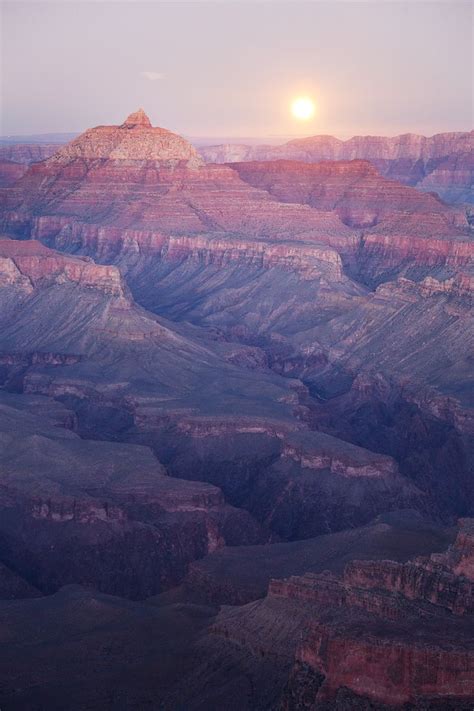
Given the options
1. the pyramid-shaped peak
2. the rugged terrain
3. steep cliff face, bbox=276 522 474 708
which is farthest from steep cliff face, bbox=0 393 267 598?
the pyramid-shaped peak

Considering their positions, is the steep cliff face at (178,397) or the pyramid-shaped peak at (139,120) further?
the pyramid-shaped peak at (139,120)

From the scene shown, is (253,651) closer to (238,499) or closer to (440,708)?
(440,708)

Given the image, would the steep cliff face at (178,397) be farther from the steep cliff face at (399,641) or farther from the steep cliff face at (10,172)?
the steep cliff face at (10,172)

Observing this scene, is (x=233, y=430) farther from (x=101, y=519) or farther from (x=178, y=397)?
(x=101, y=519)

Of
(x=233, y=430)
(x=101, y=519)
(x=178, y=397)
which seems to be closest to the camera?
(x=101, y=519)

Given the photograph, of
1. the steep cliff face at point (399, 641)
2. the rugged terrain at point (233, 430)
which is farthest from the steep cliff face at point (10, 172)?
the steep cliff face at point (399, 641)

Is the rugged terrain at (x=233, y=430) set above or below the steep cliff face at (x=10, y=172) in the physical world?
below

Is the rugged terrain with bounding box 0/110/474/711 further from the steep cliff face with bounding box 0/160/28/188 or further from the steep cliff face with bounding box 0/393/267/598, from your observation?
the steep cliff face with bounding box 0/160/28/188

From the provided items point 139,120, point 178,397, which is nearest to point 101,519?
point 178,397

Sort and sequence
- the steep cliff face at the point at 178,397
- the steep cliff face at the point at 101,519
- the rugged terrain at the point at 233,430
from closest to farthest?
the rugged terrain at the point at 233,430
the steep cliff face at the point at 101,519
the steep cliff face at the point at 178,397

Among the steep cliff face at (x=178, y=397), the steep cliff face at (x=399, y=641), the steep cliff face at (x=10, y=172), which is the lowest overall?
the steep cliff face at (x=178, y=397)

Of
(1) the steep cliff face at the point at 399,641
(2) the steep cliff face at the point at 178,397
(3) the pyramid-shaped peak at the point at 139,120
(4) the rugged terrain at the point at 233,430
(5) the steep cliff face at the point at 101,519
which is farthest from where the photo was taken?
(3) the pyramid-shaped peak at the point at 139,120
